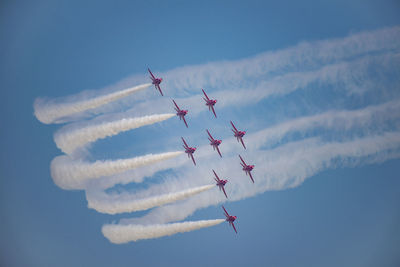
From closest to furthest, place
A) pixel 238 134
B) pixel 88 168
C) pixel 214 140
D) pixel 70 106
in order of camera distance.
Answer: pixel 88 168 → pixel 70 106 → pixel 238 134 → pixel 214 140

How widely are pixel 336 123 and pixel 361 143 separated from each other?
2.35 metres

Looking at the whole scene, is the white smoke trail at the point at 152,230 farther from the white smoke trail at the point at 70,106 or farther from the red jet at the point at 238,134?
the white smoke trail at the point at 70,106

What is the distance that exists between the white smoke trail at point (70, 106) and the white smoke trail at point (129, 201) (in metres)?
6.32

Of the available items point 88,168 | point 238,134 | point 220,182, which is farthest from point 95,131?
point 238,134

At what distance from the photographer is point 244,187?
27.3 m

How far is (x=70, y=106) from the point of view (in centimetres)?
2548

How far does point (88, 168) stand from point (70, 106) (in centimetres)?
495

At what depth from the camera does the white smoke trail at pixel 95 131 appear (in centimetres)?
2481

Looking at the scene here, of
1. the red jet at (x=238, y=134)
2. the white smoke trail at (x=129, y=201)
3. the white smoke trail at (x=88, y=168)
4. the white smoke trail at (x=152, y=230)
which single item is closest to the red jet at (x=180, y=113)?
the white smoke trail at (x=88, y=168)

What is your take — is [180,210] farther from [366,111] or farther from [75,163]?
[366,111]

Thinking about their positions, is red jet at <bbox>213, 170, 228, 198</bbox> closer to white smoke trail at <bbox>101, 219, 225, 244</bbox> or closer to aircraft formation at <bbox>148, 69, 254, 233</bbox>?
aircraft formation at <bbox>148, 69, 254, 233</bbox>

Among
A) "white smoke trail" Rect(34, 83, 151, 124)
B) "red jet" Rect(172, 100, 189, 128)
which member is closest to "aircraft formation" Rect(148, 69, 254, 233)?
"red jet" Rect(172, 100, 189, 128)

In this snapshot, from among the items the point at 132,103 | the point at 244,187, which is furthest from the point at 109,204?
the point at 244,187

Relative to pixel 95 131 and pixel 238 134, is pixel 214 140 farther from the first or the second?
pixel 95 131
